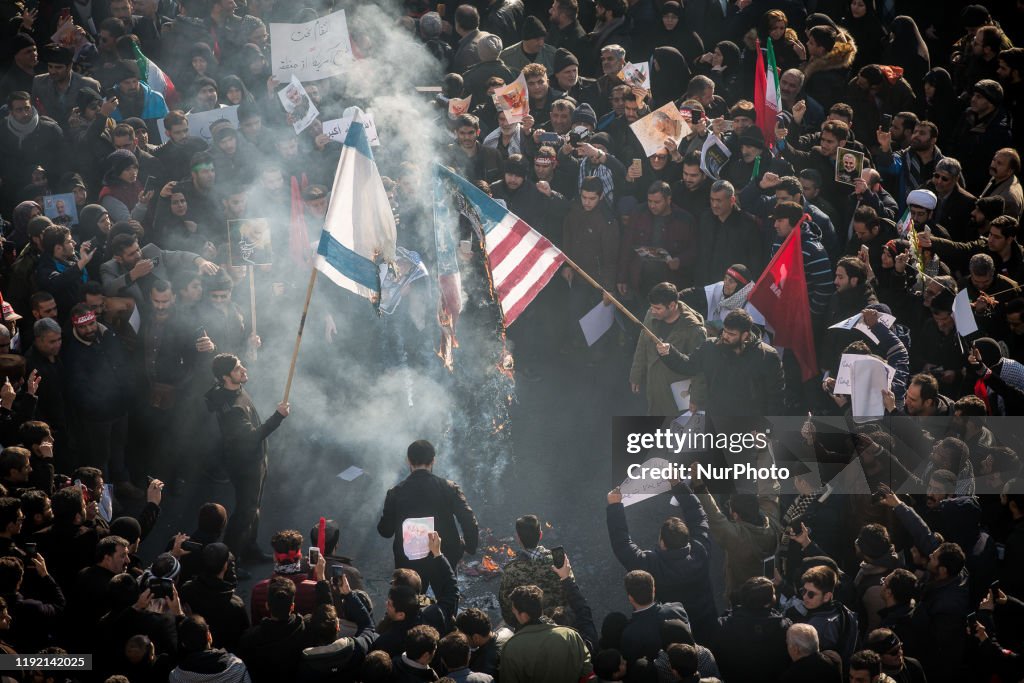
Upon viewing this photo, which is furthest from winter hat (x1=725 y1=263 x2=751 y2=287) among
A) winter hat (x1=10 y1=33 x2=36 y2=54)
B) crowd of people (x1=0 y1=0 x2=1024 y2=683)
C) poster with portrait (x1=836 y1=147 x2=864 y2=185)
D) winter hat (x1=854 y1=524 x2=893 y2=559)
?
winter hat (x1=10 y1=33 x2=36 y2=54)

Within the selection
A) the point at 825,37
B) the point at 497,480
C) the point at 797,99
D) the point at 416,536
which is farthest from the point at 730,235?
the point at 416,536

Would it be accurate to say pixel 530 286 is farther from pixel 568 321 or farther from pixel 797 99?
pixel 797 99

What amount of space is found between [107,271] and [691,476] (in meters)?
5.34

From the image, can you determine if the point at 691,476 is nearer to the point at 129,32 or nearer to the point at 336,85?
the point at 336,85

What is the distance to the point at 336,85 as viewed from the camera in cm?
1259

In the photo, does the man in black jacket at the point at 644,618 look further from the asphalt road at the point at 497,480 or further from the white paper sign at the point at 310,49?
the white paper sign at the point at 310,49

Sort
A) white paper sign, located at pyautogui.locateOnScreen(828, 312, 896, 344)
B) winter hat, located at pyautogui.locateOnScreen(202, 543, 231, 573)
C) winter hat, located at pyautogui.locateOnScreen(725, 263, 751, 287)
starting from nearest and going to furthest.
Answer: winter hat, located at pyautogui.locateOnScreen(202, 543, 231, 573), white paper sign, located at pyautogui.locateOnScreen(828, 312, 896, 344), winter hat, located at pyautogui.locateOnScreen(725, 263, 751, 287)

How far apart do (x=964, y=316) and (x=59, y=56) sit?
9.34m

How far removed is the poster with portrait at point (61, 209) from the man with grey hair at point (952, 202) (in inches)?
325

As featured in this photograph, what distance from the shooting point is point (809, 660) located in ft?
19.1

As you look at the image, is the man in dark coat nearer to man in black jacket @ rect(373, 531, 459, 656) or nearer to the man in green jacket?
the man in green jacket

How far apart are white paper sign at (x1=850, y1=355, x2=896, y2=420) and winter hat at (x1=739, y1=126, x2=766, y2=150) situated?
3252 mm

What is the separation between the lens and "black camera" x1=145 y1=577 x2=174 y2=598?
19.9ft

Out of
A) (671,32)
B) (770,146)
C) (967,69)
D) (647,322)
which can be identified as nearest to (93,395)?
(647,322)
